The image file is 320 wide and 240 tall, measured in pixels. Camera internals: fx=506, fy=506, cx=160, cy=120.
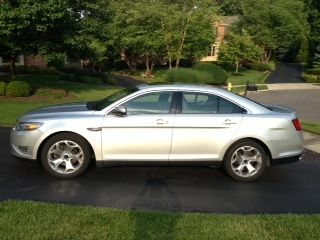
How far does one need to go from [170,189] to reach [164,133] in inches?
34.4

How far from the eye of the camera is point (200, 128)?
7547mm

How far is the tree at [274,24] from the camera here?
2648 inches

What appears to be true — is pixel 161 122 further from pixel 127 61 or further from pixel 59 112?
pixel 127 61

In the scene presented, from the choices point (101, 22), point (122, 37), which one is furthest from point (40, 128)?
point (122, 37)

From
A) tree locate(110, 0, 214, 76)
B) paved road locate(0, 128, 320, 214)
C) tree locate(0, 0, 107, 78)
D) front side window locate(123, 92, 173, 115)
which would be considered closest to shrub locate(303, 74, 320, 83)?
tree locate(110, 0, 214, 76)

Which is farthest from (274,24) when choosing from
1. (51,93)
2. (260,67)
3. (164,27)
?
(51,93)

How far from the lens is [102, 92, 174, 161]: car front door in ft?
24.4

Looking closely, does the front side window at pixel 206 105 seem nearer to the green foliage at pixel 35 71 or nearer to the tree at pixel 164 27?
the green foliage at pixel 35 71

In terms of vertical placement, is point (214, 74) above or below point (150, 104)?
below

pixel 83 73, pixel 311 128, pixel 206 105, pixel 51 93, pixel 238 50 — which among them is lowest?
pixel 83 73

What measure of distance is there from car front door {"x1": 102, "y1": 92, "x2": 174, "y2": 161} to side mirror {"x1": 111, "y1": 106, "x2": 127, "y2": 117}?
0.09 feet

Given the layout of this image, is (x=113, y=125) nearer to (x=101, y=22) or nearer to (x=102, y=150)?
(x=102, y=150)

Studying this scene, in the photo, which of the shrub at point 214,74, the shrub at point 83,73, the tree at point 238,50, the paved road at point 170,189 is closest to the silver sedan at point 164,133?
the paved road at point 170,189

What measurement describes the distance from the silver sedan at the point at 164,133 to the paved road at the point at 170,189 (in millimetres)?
291
